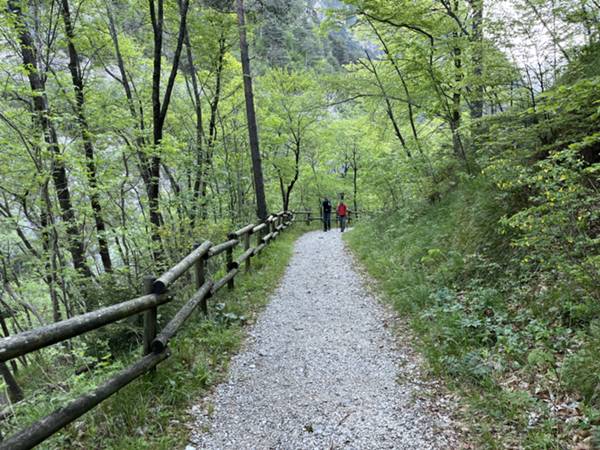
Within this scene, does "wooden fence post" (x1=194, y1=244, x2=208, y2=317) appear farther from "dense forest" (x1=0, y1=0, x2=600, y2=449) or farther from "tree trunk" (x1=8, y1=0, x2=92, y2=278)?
"tree trunk" (x1=8, y1=0, x2=92, y2=278)

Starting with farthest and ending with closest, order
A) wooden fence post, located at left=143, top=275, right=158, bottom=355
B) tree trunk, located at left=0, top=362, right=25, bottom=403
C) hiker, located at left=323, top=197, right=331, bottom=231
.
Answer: hiker, located at left=323, top=197, right=331, bottom=231 < tree trunk, located at left=0, top=362, right=25, bottom=403 < wooden fence post, located at left=143, top=275, right=158, bottom=355

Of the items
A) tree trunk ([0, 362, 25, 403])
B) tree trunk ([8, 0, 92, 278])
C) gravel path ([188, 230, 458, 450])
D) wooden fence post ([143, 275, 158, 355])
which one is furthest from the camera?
tree trunk ([8, 0, 92, 278])

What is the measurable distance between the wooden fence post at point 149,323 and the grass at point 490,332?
10.1 ft

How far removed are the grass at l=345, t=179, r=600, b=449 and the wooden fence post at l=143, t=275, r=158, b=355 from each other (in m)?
3.07

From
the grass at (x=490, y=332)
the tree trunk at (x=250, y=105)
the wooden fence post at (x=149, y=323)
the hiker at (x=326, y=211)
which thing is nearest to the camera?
the grass at (x=490, y=332)

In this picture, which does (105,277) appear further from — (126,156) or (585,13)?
(585,13)

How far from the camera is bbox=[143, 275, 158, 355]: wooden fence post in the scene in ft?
11.7

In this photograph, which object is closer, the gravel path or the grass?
the grass

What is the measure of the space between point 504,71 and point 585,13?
3.70ft

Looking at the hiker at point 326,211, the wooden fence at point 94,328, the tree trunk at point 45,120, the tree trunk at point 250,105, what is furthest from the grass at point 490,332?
the hiker at point 326,211

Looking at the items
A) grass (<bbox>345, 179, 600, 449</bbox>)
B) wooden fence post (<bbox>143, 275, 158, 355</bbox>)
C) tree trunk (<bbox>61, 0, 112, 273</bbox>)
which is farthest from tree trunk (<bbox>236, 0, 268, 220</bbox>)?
wooden fence post (<bbox>143, 275, 158, 355</bbox>)

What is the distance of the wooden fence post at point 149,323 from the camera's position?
3.58 m

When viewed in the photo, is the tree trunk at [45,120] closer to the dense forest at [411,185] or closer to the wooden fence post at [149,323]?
the dense forest at [411,185]

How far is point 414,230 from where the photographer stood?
348 inches
